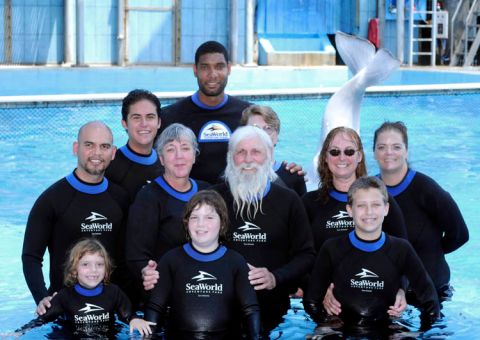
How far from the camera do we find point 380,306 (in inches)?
194

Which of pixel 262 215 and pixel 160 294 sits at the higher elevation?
pixel 262 215

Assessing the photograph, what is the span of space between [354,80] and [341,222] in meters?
2.99

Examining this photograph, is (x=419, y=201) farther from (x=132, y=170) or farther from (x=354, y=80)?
(x=354, y=80)

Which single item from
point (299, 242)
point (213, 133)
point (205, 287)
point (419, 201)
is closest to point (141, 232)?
point (205, 287)

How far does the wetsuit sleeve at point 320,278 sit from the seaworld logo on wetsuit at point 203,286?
59 centimetres

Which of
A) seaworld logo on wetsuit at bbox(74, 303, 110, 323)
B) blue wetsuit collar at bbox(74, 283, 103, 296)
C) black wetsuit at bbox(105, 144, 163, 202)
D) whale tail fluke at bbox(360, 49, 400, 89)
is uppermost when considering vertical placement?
whale tail fluke at bbox(360, 49, 400, 89)

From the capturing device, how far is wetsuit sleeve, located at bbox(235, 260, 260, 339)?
4562 millimetres

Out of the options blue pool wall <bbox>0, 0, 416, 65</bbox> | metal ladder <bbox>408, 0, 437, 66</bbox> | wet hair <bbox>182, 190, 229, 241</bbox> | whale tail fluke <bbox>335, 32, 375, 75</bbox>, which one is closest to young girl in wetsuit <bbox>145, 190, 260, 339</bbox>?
wet hair <bbox>182, 190, 229, 241</bbox>

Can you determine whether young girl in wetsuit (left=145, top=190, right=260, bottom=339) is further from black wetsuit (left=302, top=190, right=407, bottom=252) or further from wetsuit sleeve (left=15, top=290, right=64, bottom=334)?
black wetsuit (left=302, top=190, right=407, bottom=252)

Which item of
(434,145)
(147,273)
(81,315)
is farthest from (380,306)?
(434,145)

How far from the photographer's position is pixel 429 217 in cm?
539

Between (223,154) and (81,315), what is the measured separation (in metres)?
1.68

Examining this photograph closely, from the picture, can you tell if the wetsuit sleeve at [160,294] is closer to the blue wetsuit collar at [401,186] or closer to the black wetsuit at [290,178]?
the black wetsuit at [290,178]

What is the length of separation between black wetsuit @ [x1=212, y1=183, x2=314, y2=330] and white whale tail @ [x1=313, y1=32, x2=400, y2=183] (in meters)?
2.88
